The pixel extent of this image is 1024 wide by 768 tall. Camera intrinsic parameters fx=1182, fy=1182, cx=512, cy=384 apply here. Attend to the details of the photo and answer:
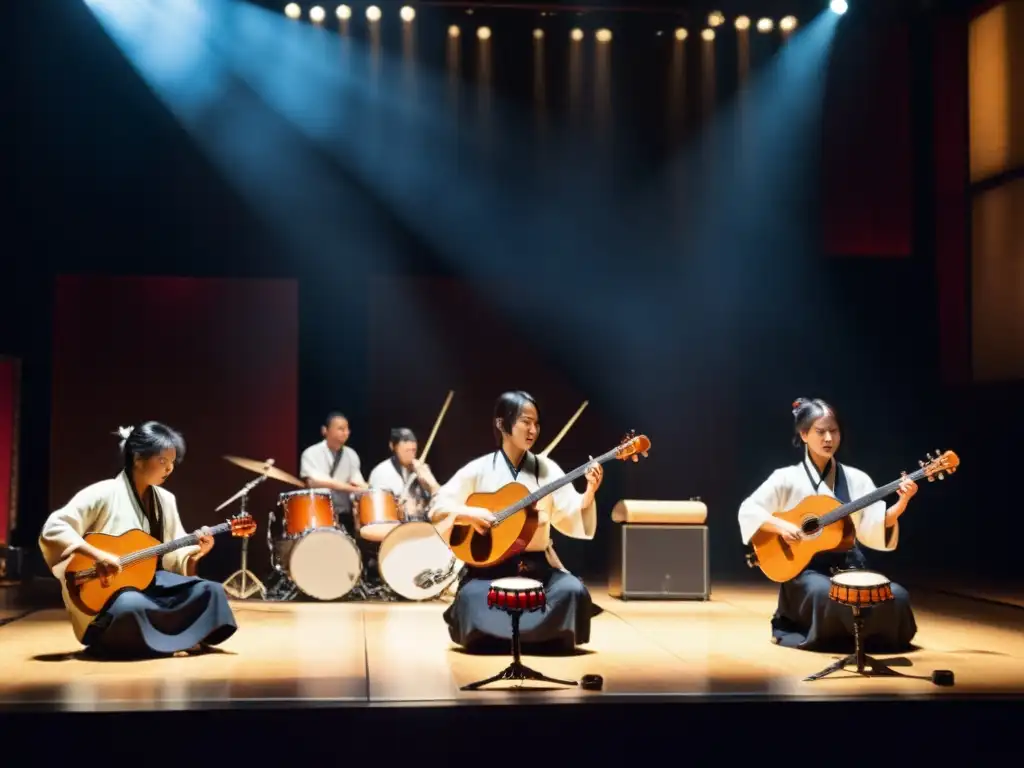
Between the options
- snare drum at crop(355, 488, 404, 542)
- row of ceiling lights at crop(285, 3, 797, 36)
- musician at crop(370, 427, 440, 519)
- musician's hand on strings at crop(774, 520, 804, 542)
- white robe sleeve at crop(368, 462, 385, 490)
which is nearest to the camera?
musician's hand on strings at crop(774, 520, 804, 542)

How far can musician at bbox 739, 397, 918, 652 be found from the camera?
5250 millimetres

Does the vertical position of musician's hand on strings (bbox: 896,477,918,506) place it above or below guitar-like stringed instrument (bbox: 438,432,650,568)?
above

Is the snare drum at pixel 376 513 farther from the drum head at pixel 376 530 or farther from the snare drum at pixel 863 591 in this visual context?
the snare drum at pixel 863 591

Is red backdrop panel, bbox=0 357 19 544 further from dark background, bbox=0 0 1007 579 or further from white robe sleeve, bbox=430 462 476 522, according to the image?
white robe sleeve, bbox=430 462 476 522

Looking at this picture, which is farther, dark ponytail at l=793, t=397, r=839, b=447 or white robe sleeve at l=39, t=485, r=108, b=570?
dark ponytail at l=793, t=397, r=839, b=447

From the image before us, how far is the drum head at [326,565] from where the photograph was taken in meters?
7.61

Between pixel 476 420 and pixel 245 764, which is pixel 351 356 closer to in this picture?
pixel 476 420

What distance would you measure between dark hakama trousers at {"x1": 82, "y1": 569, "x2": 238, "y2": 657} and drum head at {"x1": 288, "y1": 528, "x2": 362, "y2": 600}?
2.10 metres

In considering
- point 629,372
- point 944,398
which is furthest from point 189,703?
point 944,398

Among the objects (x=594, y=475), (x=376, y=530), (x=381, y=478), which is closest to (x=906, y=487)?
(x=594, y=475)

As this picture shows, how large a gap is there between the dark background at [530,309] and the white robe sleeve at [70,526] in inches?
168

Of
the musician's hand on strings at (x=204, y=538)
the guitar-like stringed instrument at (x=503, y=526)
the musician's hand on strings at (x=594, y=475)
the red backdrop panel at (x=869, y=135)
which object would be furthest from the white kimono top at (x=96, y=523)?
the red backdrop panel at (x=869, y=135)

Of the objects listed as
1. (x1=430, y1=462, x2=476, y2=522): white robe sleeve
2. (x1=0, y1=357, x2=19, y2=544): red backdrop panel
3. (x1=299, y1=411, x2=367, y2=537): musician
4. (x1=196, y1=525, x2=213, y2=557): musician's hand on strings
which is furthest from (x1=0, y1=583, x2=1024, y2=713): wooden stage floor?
(x1=0, y1=357, x2=19, y2=544): red backdrop panel

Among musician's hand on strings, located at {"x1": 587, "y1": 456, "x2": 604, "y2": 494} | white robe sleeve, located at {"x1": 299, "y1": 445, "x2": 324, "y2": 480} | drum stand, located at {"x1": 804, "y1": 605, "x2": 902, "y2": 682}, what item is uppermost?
musician's hand on strings, located at {"x1": 587, "y1": 456, "x2": 604, "y2": 494}
